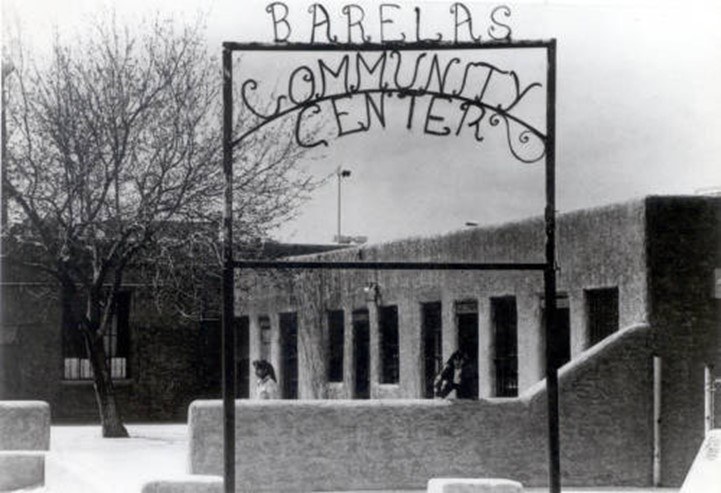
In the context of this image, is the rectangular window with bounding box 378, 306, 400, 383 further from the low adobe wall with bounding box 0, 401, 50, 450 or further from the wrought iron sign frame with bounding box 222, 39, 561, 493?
the wrought iron sign frame with bounding box 222, 39, 561, 493

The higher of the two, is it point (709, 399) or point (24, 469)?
point (709, 399)

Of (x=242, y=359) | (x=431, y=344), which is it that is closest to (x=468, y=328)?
(x=431, y=344)

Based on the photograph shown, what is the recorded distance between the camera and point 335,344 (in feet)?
89.5

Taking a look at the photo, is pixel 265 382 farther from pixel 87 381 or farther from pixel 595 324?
pixel 87 381

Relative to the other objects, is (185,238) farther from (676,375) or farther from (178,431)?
(676,375)

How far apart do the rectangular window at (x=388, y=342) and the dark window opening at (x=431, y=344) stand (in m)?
1.18

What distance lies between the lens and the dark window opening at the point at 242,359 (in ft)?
112

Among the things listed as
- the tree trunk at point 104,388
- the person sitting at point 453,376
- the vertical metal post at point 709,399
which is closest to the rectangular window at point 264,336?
the tree trunk at point 104,388

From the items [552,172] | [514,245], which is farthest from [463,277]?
[552,172]

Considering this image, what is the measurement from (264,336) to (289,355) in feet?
6.30

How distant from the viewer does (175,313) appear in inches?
1304

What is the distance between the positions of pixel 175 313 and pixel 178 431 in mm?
5983

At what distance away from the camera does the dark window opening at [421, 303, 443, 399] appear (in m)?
23.1

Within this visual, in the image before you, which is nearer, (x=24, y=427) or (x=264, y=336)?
(x=24, y=427)
